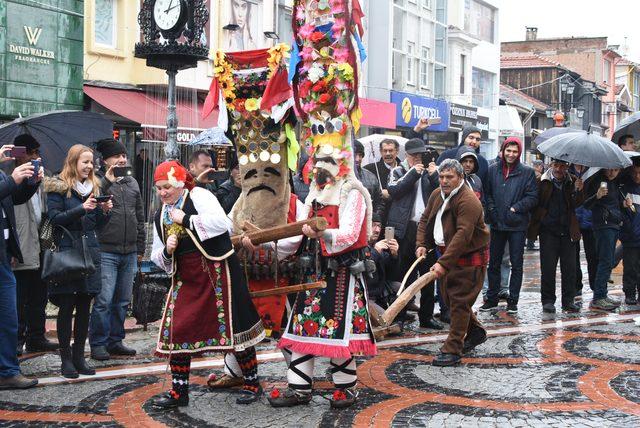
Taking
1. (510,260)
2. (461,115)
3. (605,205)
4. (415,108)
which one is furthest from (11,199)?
(461,115)

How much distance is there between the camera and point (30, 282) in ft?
28.7

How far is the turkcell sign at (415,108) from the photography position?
3170 centimetres

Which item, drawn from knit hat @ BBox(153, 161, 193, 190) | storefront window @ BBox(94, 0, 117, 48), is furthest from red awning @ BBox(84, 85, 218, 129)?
knit hat @ BBox(153, 161, 193, 190)

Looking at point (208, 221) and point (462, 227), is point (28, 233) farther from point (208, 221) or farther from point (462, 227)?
point (462, 227)

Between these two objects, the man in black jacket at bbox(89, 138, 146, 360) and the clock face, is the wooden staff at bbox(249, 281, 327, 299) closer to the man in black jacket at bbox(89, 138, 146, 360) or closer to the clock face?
the man in black jacket at bbox(89, 138, 146, 360)

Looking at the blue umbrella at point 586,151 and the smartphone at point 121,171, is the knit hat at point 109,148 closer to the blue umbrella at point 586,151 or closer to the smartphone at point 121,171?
the smartphone at point 121,171

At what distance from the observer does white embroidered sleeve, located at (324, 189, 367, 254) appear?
21.2 ft

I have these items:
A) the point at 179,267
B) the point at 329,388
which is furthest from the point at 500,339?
the point at 179,267

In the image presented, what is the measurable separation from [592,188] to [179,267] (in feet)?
22.5

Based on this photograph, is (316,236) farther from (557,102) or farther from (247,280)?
(557,102)

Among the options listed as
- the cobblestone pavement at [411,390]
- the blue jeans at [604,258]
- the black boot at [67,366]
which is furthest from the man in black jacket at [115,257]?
the blue jeans at [604,258]

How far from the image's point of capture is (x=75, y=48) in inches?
728

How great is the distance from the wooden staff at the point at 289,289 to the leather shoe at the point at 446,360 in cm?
186

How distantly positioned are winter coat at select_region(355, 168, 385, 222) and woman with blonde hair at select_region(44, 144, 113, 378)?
304 cm
